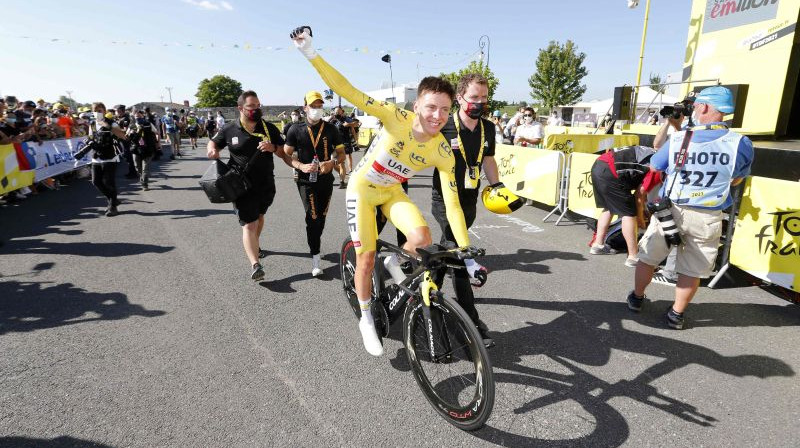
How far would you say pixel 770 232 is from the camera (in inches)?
169

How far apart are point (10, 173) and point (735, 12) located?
654 inches

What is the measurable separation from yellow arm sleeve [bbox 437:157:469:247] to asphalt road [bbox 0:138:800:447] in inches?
45.4

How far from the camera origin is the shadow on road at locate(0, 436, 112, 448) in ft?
7.75

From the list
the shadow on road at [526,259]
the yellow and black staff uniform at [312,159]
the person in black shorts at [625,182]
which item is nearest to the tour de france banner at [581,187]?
the person in black shorts at [625,182]

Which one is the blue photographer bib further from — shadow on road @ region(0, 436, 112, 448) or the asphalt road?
shadow on road @ region(0, 436, 112, 448)

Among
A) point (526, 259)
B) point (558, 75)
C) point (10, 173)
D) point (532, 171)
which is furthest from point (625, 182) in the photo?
point (558, 75)

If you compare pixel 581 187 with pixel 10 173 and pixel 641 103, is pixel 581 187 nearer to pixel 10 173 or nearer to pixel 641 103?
pixel 10 173

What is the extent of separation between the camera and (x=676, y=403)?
275 cm

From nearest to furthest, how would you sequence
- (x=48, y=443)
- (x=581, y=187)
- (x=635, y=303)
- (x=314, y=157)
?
(x=48, y=443), (x=635, y=303), (x=314, y=157), (x=581, y=187)

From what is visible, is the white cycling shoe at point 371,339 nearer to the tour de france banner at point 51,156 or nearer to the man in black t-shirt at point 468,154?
the man in black t-shirt at point 468,154

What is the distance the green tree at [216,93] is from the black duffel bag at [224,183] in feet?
335

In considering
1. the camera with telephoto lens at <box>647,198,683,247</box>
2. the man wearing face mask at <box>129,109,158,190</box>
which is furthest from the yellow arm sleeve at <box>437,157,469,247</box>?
the man wearing face mask at <box>129,109,158,190</box>

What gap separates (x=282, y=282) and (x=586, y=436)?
3.54 m

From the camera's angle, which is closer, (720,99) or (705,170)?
(720,99)
